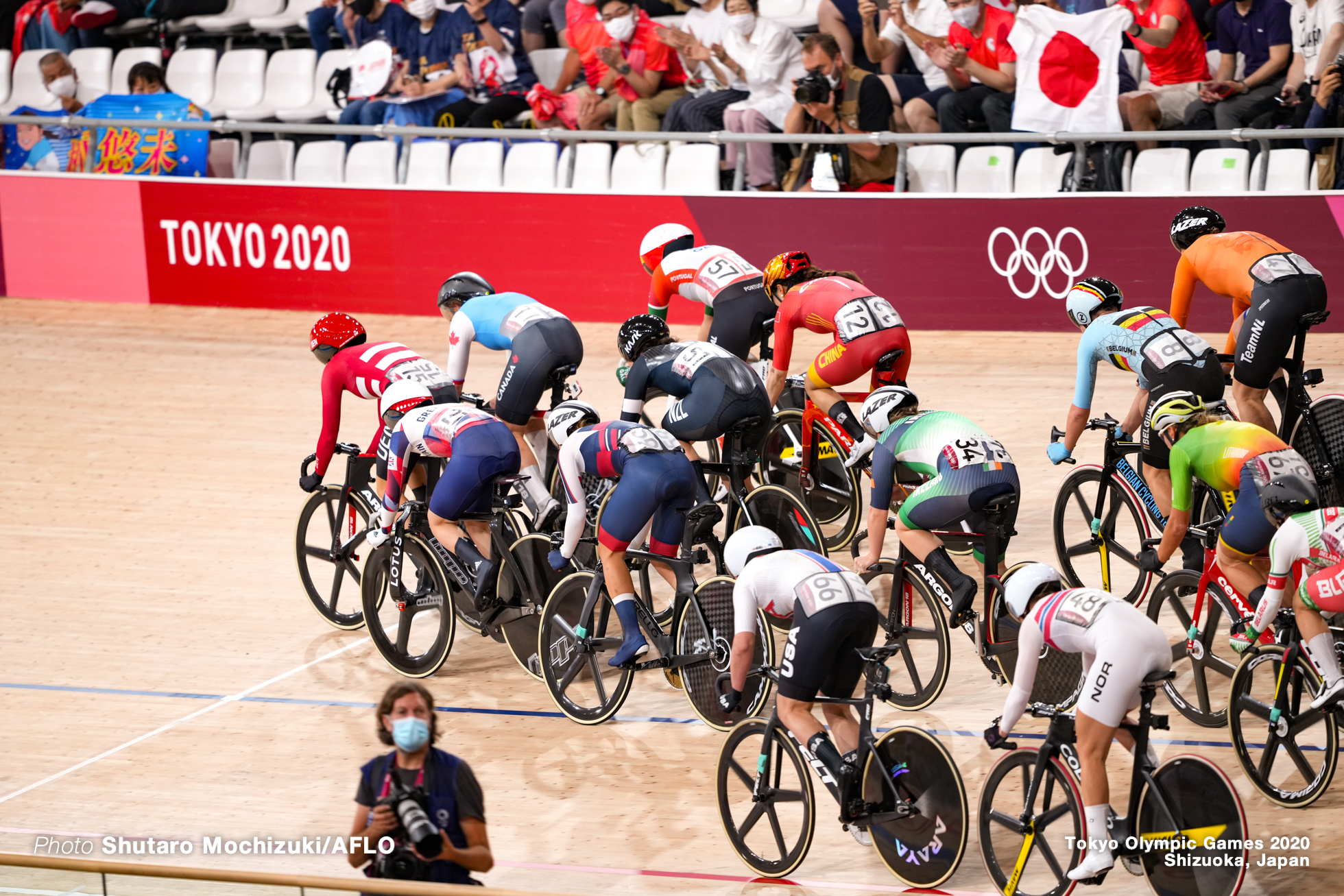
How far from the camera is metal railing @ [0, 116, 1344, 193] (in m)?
12.2

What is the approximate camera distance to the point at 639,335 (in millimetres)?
8562

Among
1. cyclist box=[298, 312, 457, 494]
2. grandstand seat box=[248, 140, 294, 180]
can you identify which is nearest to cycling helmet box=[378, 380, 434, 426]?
cyclist box=[298, 312, 457, 494]

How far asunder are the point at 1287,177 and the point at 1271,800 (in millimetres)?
7265

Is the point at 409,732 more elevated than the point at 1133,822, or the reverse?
the point at 409,732

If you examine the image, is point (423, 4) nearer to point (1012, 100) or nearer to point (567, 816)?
point (1012, 100)

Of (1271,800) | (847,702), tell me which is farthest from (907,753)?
(1271,800)

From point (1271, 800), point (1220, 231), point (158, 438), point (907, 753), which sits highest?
point (1220, 231)

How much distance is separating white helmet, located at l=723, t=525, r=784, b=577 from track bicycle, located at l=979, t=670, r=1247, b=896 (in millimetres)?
1221

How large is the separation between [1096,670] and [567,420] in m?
3.28

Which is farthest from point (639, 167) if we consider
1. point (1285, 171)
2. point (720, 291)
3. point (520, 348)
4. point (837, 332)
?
point (837, 332)

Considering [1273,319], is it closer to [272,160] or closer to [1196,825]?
[1196,825]

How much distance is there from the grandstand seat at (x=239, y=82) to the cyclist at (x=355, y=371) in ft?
31.2

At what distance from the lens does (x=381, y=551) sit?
825 centimetres

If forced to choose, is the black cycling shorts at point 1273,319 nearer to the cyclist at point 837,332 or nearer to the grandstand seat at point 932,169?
the cyclist at point 837,332
